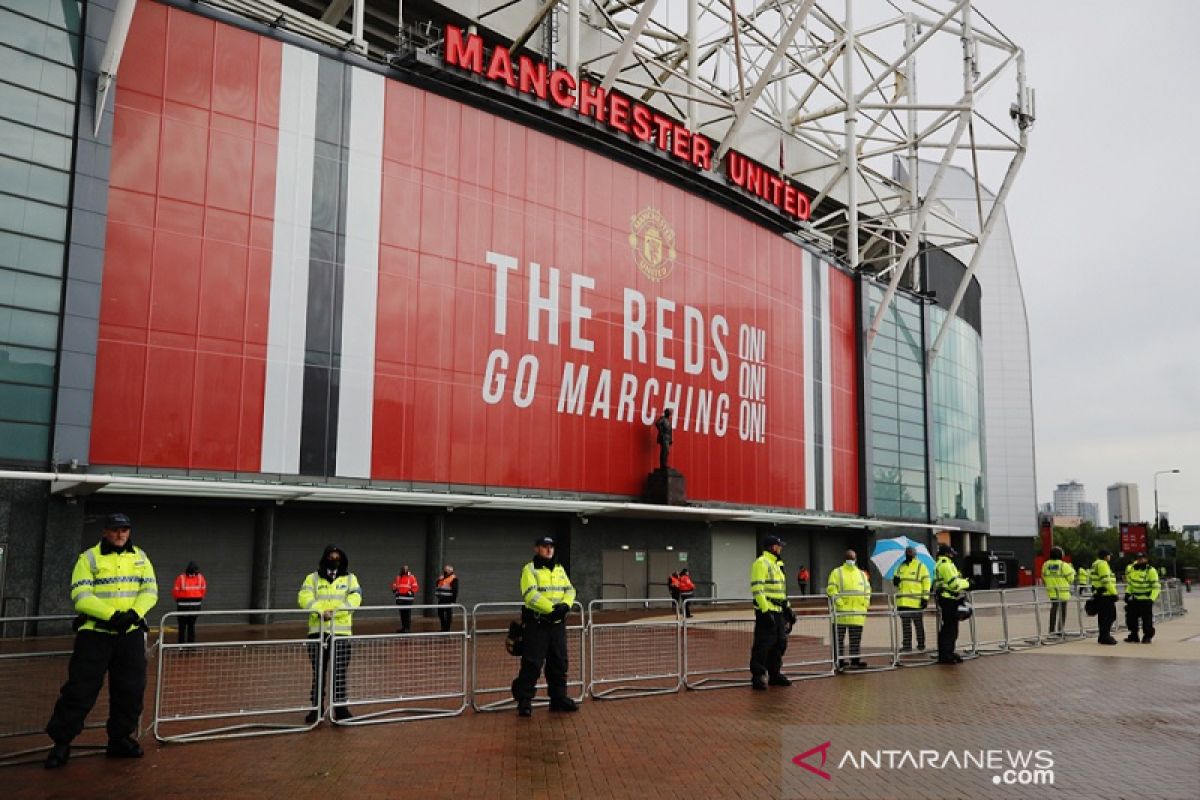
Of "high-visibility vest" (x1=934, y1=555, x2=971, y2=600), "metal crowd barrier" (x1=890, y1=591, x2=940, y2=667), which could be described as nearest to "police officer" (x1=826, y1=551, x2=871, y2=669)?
"metal crowd barrier" (x1=890, y1=591, x2=940, y2=667)

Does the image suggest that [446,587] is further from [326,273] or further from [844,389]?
[844,389]

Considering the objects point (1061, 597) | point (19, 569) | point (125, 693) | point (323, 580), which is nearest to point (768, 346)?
point (1061, 597)

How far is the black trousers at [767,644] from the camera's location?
1405 centimetres

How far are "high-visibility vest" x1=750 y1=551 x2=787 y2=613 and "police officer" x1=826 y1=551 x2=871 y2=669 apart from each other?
1.92 metres

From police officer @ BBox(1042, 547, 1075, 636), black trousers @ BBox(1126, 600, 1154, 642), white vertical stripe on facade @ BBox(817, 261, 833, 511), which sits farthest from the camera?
white vertical stripe on facade @ BBox(817, 261, 833, 511)

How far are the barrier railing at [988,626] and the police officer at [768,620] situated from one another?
222 inches

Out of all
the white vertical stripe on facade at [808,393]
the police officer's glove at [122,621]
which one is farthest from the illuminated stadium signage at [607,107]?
the police officer's glove at [122,621]

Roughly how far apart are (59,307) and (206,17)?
8.24 metres

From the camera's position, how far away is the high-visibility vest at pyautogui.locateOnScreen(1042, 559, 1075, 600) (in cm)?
2231

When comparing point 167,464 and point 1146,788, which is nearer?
point 1146,788

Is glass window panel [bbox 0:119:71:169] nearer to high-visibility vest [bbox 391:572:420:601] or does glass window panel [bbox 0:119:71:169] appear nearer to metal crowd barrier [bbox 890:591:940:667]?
high-visibility vest [bbox 391:572:420:601]

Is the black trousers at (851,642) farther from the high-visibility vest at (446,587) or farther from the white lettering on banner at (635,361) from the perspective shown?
the white lettering on banner at (635,361)

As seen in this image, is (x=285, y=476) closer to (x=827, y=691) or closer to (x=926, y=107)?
(x=827, y=691)

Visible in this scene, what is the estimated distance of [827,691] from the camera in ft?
45.4
